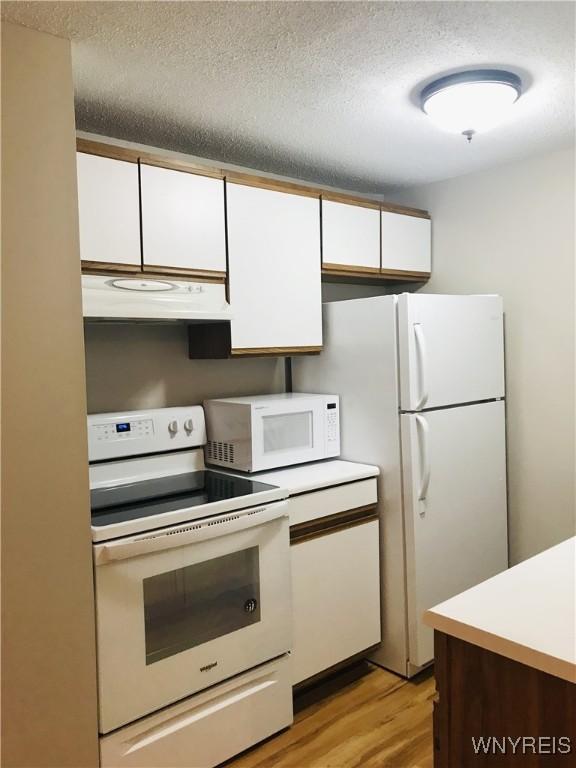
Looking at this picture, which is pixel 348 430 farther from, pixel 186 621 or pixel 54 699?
pixel 54 699

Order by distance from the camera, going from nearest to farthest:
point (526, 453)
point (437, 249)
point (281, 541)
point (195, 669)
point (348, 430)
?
point (195, 669) < point (281, 541) < point (348, 430) < point (526, 453) < point (437, 249)

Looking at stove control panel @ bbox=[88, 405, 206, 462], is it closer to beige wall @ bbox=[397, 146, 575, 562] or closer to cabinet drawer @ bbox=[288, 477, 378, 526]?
cabinet drawer @ bbox=[288, 477, 378, 526]

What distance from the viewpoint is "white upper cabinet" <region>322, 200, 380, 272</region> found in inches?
114

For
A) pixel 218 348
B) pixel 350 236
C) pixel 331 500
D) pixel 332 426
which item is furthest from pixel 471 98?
pixel 331 500

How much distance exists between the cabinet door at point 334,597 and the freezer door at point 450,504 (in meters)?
0.17

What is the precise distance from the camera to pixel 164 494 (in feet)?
7.62

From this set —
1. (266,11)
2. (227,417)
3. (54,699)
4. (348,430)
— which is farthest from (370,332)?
(54,699)

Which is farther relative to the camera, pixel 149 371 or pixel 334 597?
pixel 149 371

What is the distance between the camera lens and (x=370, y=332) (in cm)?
274

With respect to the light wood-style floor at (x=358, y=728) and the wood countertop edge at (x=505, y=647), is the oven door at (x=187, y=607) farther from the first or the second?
the wood countertop edge at (x=505, y=647)

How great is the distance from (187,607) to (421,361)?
1.34m

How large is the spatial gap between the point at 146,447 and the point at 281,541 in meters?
0.69

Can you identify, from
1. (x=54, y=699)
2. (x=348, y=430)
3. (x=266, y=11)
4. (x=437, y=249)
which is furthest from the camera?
(x=437, y=249)

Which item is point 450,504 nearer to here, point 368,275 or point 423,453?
point 423,453
